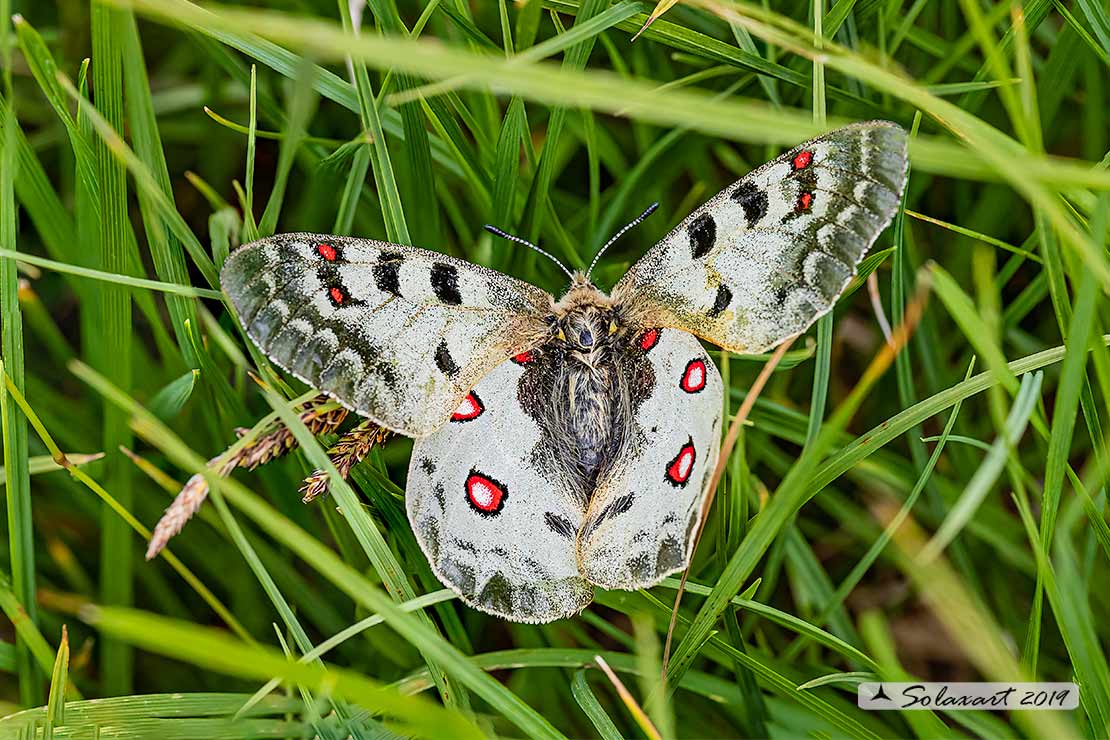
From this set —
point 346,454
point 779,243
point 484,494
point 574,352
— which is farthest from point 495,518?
point 779,243

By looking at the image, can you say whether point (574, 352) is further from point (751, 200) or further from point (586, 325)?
point (751, 200)

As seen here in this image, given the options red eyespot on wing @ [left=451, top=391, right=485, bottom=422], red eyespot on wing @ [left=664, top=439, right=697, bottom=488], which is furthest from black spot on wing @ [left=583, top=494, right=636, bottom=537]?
red eyespot on wing @ [left=451, top=391, right=485, bottom=422]

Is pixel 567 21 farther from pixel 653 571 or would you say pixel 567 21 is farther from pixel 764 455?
pixel 653 571

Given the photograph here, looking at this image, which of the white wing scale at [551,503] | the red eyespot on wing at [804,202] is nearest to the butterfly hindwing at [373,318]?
the white wing scale at [551,503]

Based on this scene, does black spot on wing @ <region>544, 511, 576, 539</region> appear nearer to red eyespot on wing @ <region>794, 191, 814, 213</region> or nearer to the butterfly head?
the butterfly head

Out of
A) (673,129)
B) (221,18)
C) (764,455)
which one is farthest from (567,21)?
(221,18)

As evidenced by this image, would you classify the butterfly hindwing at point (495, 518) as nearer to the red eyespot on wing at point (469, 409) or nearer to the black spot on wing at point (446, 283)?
the red eyespot on wing at point (469, 409)
